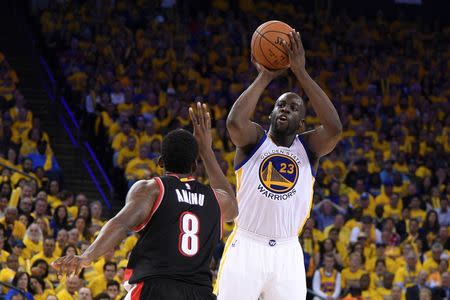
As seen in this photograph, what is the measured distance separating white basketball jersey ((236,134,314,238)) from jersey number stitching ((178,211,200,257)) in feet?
5.07

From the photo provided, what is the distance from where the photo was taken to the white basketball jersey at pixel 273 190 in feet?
21.0

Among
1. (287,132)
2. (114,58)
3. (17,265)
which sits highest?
(114,58)

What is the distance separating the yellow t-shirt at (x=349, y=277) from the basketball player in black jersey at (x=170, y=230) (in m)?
→ 7.54

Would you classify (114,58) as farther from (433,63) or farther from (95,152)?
(433,63)

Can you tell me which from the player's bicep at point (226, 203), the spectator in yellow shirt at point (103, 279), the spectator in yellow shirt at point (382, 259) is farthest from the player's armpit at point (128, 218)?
the spectator in yellow shirt at point (382, 259)

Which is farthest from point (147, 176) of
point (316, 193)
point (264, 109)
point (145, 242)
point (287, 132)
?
point (145, 242)

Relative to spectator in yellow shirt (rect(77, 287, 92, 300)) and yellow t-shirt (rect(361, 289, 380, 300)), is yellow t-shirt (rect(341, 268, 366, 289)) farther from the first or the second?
spectator in yellow shirt (rect(77, 287, 92, 300))

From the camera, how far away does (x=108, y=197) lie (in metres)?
14.8

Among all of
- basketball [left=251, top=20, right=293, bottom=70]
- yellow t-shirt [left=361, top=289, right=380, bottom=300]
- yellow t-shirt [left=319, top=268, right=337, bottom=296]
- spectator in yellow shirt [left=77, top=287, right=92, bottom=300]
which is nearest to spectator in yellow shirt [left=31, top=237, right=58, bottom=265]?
spectator in yellow shirt [left=77, top=287, right=92, bottom=300]

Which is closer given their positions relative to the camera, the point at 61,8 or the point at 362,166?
the point at 362,166

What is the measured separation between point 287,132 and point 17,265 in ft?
16.2

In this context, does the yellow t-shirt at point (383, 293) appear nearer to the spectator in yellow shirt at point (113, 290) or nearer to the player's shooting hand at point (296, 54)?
the spectator in yellow shirt at point (113, 290)

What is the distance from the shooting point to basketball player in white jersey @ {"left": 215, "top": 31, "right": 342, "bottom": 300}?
247 inches

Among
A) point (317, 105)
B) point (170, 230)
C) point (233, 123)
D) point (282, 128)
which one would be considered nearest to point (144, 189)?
point (170, 230)
